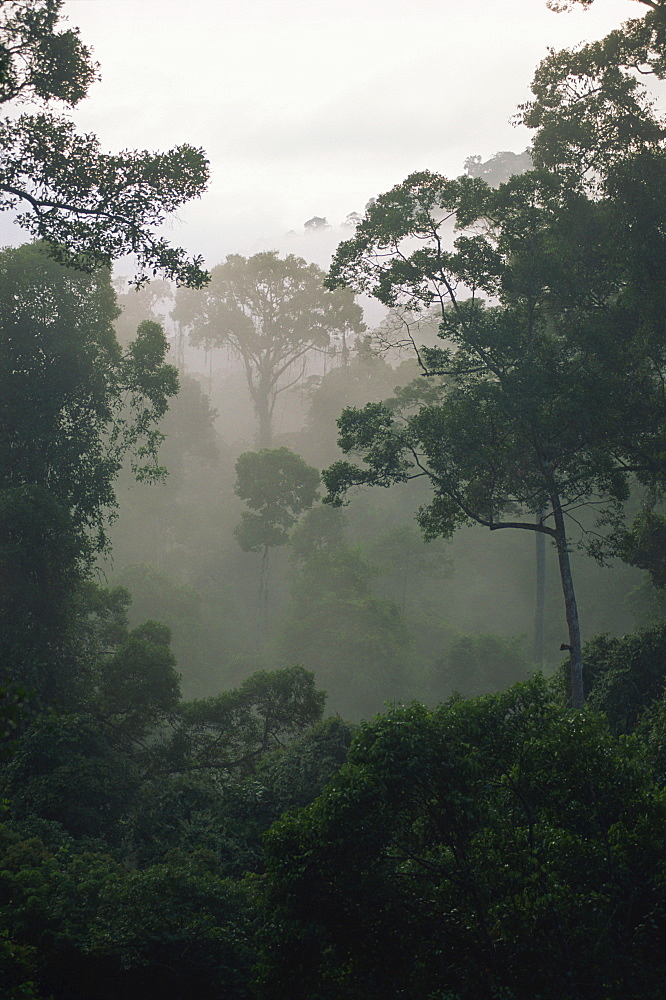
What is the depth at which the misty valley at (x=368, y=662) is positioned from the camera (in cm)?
607

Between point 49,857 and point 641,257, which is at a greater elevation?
point 641,257

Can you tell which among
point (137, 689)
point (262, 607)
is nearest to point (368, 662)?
point (262, 607)

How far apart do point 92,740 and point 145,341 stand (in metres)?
9.30

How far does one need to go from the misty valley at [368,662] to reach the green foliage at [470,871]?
0.09ft

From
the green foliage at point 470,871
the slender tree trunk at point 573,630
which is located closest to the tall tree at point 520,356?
the slender tree trunk at point 573,630

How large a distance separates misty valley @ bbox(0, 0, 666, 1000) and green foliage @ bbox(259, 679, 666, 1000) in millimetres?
27

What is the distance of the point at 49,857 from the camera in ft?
29.4

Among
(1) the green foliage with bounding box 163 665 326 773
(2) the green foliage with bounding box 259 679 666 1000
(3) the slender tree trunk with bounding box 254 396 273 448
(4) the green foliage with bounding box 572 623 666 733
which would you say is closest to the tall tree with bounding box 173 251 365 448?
(3) the slender tree trunk with bounding box 254 396 273 448

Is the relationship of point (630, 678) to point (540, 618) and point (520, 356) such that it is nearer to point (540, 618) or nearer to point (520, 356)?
point (520, 356)

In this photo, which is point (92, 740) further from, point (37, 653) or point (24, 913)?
point (24, 913)

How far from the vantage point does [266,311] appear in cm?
4403

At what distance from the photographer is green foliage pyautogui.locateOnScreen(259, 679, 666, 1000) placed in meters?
5.70

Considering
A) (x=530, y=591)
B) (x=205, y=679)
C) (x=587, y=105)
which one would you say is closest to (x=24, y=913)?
(x=587, y=105)

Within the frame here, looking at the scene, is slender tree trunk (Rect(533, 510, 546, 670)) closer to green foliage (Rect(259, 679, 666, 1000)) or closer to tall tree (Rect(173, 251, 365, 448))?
tall tree (Rect(173, 251, 365, 448))
